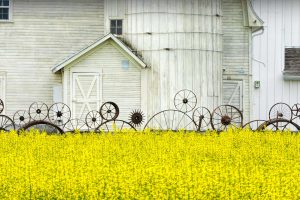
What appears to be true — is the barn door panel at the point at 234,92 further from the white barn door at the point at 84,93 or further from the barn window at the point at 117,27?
the white barn door at the point at 84,93

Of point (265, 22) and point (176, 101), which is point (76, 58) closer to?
point (176, 101)

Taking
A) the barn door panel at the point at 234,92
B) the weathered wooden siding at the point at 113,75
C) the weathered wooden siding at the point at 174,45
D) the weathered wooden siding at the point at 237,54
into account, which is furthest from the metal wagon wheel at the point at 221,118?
the weathered wooden siding at the point at 113,75

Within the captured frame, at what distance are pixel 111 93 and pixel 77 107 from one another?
4.42 ft

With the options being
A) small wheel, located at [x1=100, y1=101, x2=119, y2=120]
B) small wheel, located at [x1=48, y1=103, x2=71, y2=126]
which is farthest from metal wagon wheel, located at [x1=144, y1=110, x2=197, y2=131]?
small wheel, located at [x1=48, y1=103, x2=71, y2=126]

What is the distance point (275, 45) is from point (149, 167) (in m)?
26.6

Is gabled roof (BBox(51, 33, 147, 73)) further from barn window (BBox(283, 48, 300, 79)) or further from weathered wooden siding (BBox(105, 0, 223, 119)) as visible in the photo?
barn window (BBox(283, 48, 300, 79))

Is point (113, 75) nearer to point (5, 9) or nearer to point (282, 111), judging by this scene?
point (5, 9)

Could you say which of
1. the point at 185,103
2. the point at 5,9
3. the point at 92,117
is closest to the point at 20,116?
the point at 92,117

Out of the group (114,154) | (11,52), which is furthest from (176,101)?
(114,154)

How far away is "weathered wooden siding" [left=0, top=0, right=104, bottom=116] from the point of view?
123 ft

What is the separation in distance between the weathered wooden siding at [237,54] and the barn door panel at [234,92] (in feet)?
0.32

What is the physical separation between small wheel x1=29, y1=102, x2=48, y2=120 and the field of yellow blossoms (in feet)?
41.5

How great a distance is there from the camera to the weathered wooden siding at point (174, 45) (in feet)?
120

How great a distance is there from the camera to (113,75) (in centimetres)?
3666
